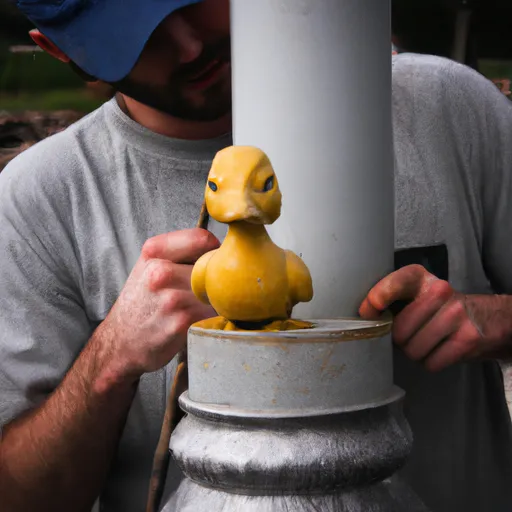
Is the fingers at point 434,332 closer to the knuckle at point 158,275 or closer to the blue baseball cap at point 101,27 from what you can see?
the knuckle at point 158,275

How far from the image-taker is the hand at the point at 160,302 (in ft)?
3.46

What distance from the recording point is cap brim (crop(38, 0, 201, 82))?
1.19 metres

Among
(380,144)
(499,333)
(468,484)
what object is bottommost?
(468,484)

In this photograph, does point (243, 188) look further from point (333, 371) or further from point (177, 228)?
point (177, 228)

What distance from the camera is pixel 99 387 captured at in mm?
1294

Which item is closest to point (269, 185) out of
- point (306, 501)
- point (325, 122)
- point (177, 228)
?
point (325, 122)

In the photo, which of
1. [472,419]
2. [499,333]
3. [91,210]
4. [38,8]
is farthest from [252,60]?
[472,419]

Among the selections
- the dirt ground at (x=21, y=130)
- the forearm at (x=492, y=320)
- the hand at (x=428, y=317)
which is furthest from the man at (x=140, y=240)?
the dirt ground at (x=21, y=130)

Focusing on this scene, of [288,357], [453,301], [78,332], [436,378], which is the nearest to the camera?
[288,357]

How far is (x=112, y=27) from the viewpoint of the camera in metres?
1.22

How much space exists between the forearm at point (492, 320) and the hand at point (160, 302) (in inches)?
13.4

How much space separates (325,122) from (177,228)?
716 mm

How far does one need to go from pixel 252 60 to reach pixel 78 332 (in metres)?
0.84

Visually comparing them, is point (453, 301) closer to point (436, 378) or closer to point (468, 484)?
point (436, 378)
